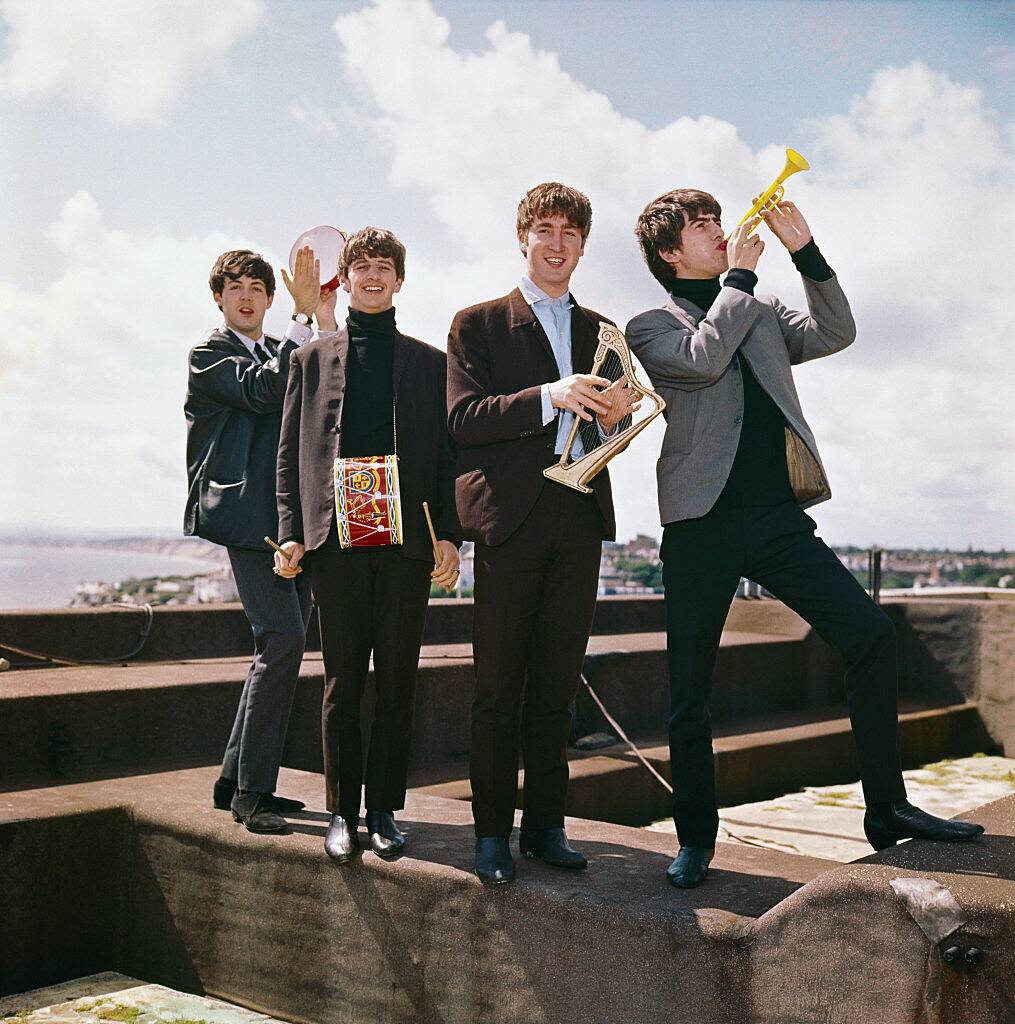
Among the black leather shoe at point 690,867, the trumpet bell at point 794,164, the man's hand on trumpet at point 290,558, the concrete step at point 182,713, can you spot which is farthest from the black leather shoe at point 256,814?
the trumpet bell at point 794,164

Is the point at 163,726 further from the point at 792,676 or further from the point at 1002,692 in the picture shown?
the point at 1002,692

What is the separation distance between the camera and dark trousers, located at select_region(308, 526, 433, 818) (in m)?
3.60

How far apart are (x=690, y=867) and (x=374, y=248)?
1950 millimetres

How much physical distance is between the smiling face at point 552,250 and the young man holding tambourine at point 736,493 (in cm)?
23

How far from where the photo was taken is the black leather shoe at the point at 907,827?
3.10m

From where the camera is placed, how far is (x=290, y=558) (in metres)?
3.78

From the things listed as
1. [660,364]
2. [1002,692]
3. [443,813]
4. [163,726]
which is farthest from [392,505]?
[1002,692]

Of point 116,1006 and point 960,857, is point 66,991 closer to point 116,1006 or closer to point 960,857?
point 116,1006

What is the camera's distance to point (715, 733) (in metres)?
7.75

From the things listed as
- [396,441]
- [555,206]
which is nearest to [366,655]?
[396,441]

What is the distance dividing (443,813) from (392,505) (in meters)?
1.22

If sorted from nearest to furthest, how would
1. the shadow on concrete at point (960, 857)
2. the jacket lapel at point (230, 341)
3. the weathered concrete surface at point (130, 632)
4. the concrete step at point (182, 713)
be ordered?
the shadow on concrete at point (960, 857), the jacket lapel at point (230, 341), the concrete step at point (182, 713), the weathered concrete surface at point (130, 632)

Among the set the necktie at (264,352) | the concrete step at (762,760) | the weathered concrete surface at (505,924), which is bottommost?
Result: the concrete step at (762,760)

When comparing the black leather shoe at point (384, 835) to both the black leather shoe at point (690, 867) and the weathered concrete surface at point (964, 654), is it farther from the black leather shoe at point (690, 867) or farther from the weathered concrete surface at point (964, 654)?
the weathered concrete surface at point (964, 654)
